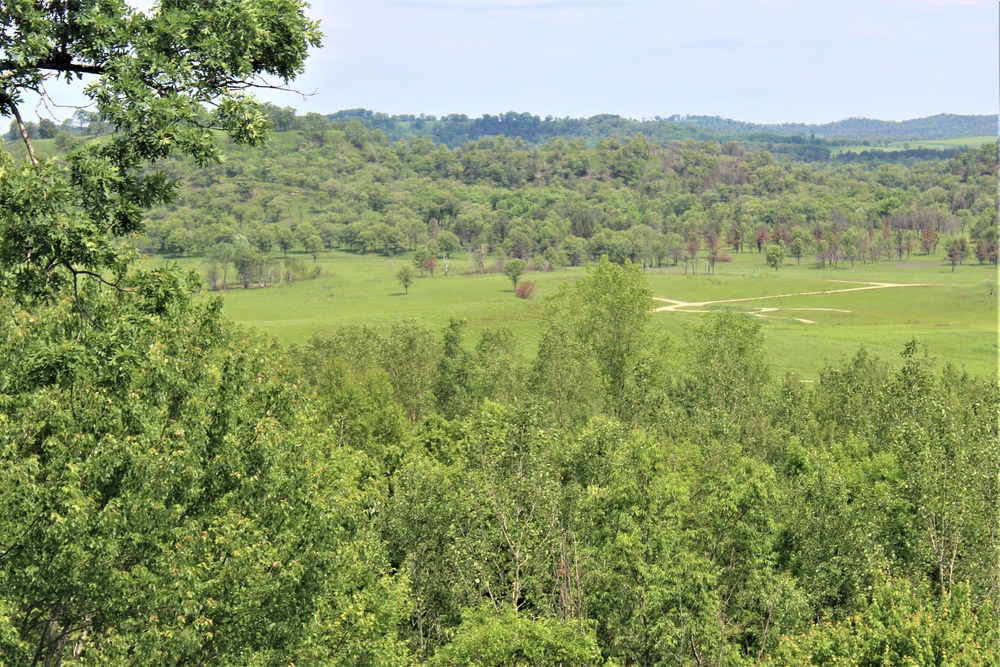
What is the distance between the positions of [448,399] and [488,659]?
52.1 meters

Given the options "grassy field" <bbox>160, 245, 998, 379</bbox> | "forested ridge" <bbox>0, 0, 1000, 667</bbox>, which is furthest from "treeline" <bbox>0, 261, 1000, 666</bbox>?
"grassy field" <bbox>160, 245, 998, 379</bbox>

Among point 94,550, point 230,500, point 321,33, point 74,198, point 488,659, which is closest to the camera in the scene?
point 74,198

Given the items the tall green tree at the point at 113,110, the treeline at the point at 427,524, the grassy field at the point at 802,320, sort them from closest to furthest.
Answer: the tall green tree at the point at 113,110
the treeline at the point at 427,524
the grassy field at the point at 802,320

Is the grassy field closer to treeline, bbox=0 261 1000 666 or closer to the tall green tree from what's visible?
treeline, bbox=0 261 1000 666

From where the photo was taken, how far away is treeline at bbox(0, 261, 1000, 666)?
62.0ft

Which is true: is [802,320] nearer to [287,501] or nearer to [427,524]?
[427,524]

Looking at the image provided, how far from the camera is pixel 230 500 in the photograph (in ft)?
81.6

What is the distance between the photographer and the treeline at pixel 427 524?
62.0ft

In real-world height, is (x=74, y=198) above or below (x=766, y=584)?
above

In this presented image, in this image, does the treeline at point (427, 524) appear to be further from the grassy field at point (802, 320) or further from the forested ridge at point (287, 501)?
the grassy field at point (802, 320)

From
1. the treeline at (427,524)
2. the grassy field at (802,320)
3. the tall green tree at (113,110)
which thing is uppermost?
the tall green tree at (113,110)

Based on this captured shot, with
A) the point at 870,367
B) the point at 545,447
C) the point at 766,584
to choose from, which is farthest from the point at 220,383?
the point at 870,367

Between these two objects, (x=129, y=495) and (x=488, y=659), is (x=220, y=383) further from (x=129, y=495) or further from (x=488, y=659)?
(x=488, y=659)

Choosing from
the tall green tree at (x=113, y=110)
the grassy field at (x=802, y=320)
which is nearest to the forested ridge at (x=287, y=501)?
the tall green tree at (x=113, y=110)
